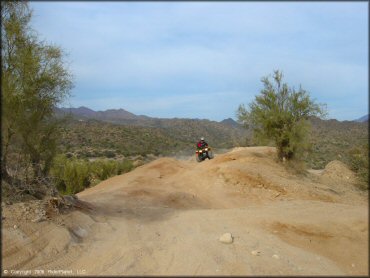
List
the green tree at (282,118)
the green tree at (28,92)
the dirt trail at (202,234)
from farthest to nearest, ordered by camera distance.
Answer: the green tree at (282,118) → the green tree at (28,92) → the dirt trail at (202,234)

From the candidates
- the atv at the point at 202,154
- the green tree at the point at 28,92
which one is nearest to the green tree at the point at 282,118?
the atv at the point at 202,154

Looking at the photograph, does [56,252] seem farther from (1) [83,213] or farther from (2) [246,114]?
(2) [246,114]

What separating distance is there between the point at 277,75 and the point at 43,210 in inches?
594

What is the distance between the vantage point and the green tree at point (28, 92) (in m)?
10.2

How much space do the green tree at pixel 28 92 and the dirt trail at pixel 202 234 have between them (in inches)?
71.9

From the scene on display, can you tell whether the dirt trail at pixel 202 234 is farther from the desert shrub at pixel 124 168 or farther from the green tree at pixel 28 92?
the desert shrub at pixel 124 168

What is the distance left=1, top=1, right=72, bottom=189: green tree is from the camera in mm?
10156

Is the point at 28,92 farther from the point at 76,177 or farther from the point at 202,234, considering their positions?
the point at 76,177

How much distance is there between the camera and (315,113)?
2036 centimetres

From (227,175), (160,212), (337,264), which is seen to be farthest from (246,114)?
(337,264)

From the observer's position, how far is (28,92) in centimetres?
1084

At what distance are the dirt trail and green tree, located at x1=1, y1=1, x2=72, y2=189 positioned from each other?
5.99 ft

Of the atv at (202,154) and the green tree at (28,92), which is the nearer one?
the green tree at (28,92)

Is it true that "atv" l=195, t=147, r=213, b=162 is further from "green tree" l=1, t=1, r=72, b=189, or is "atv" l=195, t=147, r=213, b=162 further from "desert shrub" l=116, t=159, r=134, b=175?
"green tree" l=1, t=1, r=72, b=189
